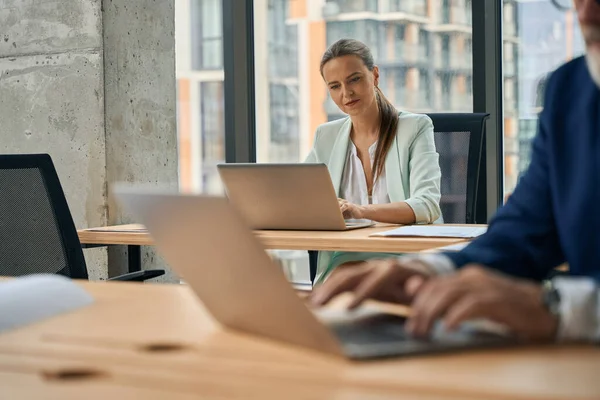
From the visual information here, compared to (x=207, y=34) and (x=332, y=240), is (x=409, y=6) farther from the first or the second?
(x=332, y=240)

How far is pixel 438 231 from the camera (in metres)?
2.82

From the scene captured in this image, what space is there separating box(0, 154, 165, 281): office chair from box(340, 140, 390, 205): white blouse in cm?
110

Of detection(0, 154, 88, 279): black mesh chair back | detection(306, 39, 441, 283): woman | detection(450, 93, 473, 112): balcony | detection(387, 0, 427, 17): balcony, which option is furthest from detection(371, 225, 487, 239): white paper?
detection(387, 0, 427, 17): balcony

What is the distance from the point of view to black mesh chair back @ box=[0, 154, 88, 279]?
282cm

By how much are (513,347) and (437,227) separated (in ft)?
6.55

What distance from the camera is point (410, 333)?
3.32 ft

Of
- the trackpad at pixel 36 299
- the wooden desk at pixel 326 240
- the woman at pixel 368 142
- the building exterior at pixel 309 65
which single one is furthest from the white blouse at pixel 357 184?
the trackpad at pixel 36 299

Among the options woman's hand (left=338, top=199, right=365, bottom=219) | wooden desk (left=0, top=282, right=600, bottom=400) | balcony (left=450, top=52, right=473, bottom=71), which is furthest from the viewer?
balcony (left=450, top=52, right=473, bottom=71)

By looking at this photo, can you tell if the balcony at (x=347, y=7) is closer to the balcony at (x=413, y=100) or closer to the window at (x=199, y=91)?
the balcony at (x=413, y=100)

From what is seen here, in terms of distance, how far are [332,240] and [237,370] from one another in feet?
6.10

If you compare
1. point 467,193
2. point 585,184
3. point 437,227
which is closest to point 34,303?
point 585,184

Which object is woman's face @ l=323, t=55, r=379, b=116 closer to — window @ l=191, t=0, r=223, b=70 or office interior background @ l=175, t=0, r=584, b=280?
office interior background @ l=175, t=0, r=584, b=280

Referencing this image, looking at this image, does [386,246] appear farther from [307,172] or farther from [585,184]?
[585,184]

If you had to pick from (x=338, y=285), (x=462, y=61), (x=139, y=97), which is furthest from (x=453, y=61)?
(x=338, y=285)
